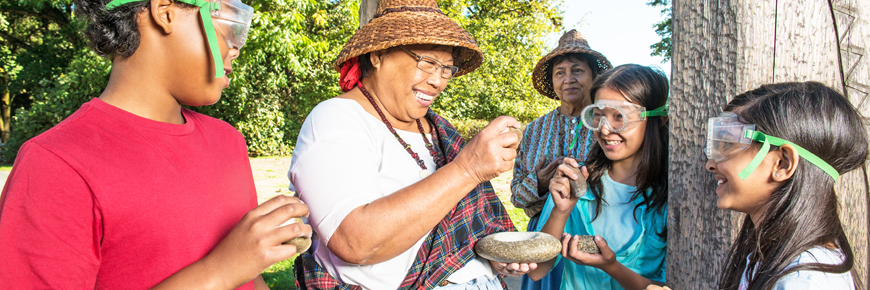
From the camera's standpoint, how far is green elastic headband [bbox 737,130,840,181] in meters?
1.59

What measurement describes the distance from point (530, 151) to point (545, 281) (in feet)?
3.56

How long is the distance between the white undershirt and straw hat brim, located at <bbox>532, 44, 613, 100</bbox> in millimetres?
2172

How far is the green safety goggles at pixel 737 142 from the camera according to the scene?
5.23 feet

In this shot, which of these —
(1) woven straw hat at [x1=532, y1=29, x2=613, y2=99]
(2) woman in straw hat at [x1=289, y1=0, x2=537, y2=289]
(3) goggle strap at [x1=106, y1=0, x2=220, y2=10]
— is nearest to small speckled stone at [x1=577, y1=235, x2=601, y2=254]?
(2) woman in straw hat at [x1=289, y1=0, x2=537, y2=289]

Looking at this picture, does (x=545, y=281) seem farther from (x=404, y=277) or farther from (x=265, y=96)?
(x=265, y=96)

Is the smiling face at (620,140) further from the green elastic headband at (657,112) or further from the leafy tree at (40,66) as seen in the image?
the leafy tree at (40,66)

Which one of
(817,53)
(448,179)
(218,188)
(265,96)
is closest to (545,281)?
(448,179)

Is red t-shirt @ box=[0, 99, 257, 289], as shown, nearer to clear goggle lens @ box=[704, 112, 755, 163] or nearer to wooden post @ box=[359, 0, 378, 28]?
clear goggle lens @ box=[704, 112, 755, 163]

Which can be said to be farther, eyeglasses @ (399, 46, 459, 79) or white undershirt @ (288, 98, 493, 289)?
eyeglasses @ (399, 46, 459, 79)

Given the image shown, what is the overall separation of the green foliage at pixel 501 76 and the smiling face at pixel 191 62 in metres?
13.0

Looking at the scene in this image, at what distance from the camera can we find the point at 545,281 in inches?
124

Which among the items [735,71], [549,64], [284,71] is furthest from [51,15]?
[735,71]

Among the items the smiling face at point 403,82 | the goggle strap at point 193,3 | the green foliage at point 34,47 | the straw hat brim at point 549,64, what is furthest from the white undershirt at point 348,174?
the green foliage at point 34,47

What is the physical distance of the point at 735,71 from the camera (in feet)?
5.96
